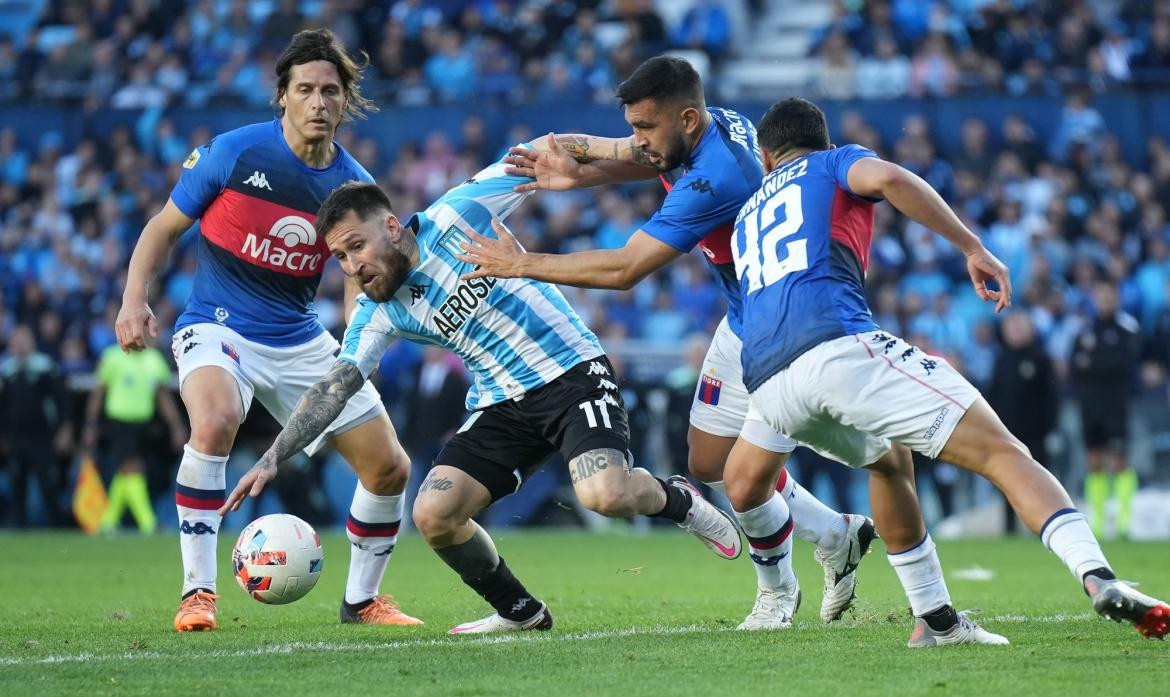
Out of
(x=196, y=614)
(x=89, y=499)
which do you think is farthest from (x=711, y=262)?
(x=89, y=499)

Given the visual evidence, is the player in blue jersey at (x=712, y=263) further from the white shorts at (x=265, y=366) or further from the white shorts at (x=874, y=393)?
the white shorts at (x=265, y=366)

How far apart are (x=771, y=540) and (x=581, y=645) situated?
1.15m

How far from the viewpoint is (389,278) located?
673 centimetres

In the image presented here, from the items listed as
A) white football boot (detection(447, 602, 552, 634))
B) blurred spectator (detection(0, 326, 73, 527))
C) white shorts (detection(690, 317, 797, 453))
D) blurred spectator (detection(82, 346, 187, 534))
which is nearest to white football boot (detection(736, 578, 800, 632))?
white shorts (detection(690, 317, 797, 453))

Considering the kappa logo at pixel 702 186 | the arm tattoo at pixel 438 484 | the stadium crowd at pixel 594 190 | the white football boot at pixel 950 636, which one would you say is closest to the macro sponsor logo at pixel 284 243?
the arm tattoo at pixel 438 484

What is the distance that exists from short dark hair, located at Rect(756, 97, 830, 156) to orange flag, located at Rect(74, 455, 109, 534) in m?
12.9

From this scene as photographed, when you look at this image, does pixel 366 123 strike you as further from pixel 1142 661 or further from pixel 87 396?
pixel 1142 661

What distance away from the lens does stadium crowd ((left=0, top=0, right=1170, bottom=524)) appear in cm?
1747

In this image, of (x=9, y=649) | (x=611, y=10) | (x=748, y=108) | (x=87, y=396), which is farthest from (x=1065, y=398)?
(x=9, y=649)

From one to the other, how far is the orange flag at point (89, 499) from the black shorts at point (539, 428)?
1155 centimetres

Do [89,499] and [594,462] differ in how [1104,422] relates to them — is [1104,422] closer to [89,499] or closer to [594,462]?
[594,462]

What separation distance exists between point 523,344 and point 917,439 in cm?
208

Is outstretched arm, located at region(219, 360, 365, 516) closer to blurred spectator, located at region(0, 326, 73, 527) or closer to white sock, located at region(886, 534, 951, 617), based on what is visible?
white sock, located at region(886, 534, 951, 617)

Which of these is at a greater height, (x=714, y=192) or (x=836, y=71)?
(x=836, y=71)
